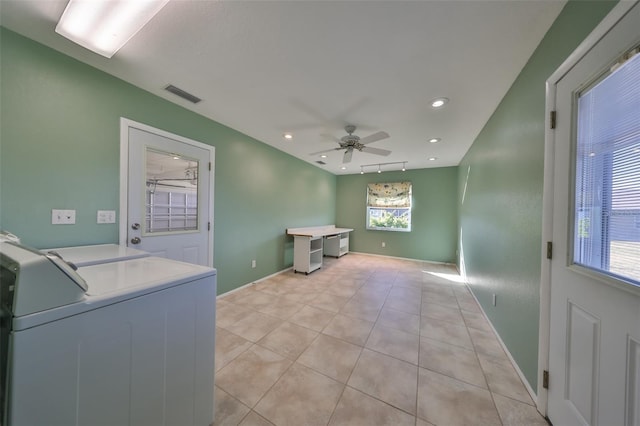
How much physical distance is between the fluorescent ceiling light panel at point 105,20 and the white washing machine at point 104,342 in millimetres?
1408

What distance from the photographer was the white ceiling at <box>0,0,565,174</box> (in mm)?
1271

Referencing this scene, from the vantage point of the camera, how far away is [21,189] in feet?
5.01

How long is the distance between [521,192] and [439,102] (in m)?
1.22

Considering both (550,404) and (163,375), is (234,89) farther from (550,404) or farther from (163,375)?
(550,404)

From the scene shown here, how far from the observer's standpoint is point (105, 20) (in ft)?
4.27

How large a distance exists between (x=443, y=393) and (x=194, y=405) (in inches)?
63.2

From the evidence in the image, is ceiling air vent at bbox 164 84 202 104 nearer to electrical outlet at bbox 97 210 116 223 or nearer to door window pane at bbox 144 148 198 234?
door window pane at bbox 144 148 198 234

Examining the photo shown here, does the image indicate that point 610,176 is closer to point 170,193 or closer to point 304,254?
point 170,193

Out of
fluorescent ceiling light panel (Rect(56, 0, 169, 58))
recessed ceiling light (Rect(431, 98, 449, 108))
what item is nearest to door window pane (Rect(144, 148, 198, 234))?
fluorescent ceiling light panel (Rect(56, 0, 169, 58))

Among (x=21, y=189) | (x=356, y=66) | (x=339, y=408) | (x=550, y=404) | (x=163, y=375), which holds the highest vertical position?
(x=356, y=66)

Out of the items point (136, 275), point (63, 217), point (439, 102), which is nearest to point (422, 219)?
point (439, 102)

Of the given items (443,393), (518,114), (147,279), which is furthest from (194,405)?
(518,114)

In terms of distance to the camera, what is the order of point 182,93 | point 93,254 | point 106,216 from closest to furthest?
point 93,254, point 106,216, point 182,93

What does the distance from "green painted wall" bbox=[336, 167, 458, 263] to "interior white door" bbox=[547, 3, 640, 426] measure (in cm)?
428
